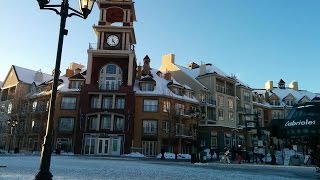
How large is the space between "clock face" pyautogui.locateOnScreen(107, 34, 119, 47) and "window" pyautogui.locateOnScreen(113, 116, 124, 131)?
35.9 ft

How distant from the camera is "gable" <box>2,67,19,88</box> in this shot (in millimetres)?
66250

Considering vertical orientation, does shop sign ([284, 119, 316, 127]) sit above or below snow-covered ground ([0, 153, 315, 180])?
above

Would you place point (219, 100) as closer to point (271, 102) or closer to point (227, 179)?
point (271, 102)

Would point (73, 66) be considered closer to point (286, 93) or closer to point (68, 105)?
point (68, 105)

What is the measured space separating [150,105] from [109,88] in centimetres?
659

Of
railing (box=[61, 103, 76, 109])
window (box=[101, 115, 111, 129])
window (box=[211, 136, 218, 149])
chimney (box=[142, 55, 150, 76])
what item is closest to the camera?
window (box=[101, 115, 111, 129])

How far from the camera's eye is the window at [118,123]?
51.4 meters

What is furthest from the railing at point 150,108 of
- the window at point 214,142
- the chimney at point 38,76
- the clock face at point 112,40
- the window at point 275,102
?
the window at point 275,102

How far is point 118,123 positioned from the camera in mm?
51875

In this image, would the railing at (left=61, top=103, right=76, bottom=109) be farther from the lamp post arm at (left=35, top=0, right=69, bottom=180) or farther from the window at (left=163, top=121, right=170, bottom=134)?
the lamp post arm at (left=35, top=0, right=69, bottom=180)

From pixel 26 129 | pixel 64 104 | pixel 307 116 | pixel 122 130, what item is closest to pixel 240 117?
pixel 122 130

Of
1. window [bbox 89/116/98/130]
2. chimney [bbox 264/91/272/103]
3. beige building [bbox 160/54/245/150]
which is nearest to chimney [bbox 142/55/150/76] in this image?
beige building [bbox 160/54/245/150]

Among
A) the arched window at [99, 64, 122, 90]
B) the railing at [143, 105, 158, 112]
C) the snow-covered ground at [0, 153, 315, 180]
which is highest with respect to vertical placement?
the arched window at [99, 64, 122, 90]

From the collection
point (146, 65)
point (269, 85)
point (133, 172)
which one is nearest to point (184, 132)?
point (146, 65)
